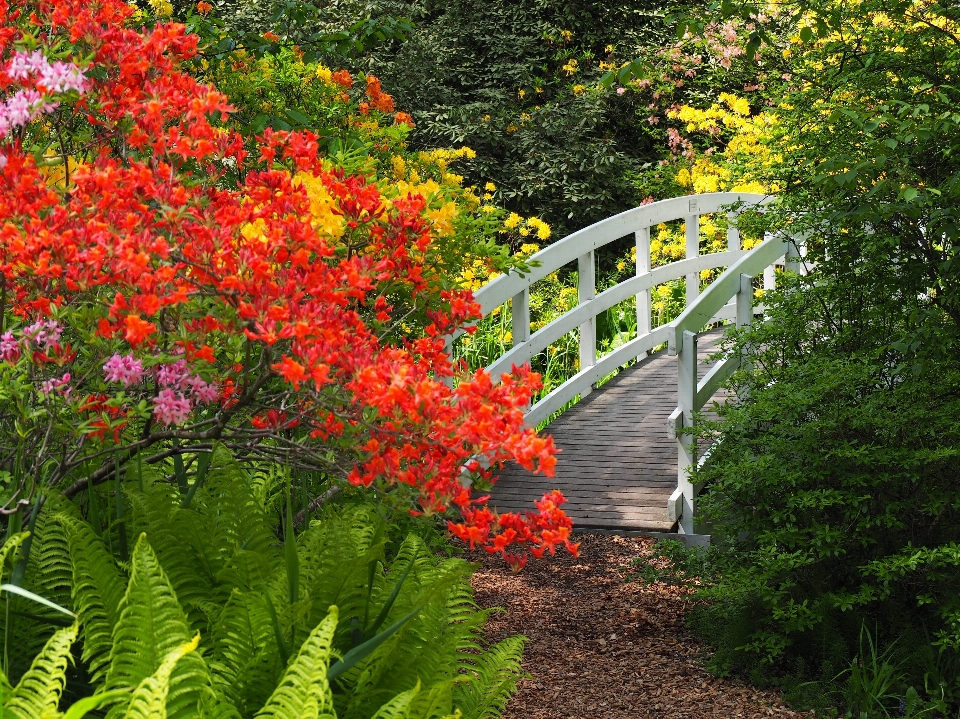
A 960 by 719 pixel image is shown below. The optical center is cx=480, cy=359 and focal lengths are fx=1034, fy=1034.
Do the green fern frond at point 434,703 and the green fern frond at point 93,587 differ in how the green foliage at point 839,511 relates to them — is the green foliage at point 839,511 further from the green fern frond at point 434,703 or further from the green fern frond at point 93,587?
the green fern frond at point 93,587

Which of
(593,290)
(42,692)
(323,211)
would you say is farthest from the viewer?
(593,290)

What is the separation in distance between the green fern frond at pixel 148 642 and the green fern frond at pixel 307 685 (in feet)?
0.55

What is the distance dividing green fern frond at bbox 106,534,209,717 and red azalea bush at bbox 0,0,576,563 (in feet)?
1.17

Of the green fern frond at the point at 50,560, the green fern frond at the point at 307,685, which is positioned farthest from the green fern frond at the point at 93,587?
the green fern frond at the point at 307,685

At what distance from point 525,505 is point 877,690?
2193 mm

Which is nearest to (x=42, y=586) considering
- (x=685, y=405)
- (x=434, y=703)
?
(x=434, y=703)

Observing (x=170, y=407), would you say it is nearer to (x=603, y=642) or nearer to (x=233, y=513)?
(x=233, y=513)

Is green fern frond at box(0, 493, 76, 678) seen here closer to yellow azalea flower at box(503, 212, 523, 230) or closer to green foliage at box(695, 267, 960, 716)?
green foliage at box(695, 267, 960, 716)

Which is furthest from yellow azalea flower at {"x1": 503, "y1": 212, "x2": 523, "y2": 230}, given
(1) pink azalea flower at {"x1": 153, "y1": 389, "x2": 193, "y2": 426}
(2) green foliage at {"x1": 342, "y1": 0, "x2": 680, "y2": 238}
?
(2) green foliage at {"x1": 342, "y1": 0, "x2": 680, "y2": 238}

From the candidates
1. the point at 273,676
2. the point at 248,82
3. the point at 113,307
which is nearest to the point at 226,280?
the point at 113,307

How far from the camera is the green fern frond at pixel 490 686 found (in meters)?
2.62

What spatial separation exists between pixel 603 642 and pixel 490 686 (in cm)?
173

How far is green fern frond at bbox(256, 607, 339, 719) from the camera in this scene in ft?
6.26

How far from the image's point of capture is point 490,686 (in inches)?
106
